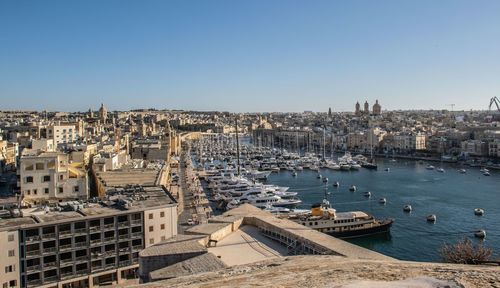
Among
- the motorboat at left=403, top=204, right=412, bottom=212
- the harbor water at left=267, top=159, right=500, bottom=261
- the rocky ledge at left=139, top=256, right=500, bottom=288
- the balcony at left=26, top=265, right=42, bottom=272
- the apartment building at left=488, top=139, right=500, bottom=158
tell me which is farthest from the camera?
the apartment building at left=488, top=139, right=500, bottom=158

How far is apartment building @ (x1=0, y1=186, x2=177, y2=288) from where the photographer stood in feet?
24.1

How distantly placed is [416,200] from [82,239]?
1292 centimetres

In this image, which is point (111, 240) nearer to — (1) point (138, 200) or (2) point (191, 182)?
(1) point (138, 200)

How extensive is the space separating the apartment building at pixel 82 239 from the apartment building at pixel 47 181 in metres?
3.66

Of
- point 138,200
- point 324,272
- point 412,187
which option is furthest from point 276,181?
point 324,272

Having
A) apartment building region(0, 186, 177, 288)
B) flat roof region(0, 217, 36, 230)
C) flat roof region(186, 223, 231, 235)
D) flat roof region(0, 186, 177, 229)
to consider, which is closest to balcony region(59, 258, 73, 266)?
apartment building region(0, 186, 177, 288)

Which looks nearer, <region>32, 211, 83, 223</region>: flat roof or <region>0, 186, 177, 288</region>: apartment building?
<region>0, 186, 177, 288</region>: apartment building

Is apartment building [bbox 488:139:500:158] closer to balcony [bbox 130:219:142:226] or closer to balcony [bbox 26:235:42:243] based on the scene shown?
balcony [bbox 130:219:142:226]

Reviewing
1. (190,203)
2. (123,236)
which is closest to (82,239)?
(123,236)

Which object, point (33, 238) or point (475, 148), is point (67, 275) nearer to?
point (33, 238)

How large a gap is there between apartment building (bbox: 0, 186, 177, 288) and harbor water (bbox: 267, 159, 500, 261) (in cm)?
586

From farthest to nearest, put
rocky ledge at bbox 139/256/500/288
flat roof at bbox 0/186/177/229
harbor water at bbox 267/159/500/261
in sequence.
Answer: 1. harbor water at bbox 267/159/500/261
2. flat roof at bbox 0/186/177/229
3. rocky ledge at bbox 139/256/500/288

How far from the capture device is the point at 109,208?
28.0ft

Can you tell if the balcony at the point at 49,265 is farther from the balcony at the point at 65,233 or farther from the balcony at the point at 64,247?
the balcony at the point at 65,233
